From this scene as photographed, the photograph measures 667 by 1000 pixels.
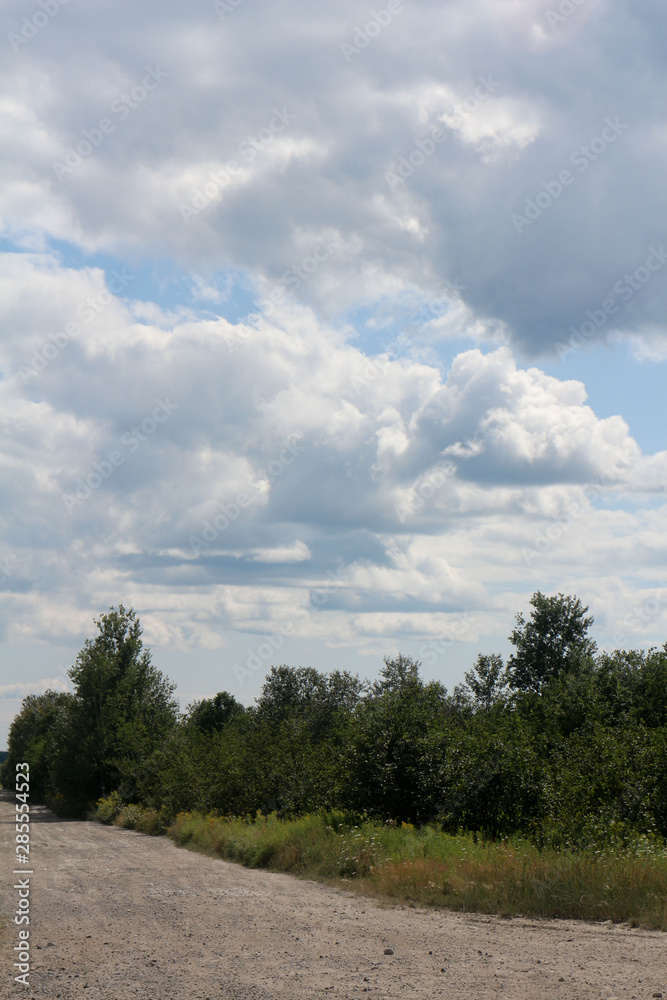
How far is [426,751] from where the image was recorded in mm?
20094

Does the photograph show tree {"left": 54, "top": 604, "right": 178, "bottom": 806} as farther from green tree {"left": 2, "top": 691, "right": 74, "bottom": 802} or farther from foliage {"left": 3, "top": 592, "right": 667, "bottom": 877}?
green tree {"left": 2, "top": 691, "right": 74, "bottom": 802}

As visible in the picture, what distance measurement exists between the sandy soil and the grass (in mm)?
510

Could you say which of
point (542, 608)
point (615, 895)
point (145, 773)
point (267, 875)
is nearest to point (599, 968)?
point (615, 895)

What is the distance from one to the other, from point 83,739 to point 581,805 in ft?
126

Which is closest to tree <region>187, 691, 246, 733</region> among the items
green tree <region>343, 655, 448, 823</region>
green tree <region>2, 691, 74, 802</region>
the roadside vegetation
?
green tree <region>2, 691, 74, 802</region>

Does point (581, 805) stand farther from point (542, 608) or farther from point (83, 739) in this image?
point (542, 608)

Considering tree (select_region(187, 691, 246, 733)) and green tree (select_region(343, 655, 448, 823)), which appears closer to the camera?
green tree (select_region(343, 655, 448, 823))

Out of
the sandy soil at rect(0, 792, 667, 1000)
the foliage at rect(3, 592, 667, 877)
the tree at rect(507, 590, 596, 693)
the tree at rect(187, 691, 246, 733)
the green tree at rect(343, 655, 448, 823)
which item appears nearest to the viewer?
the sandy soil at rect(0, 792, 667, 1000)

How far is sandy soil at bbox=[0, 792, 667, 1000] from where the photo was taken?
27.0ft

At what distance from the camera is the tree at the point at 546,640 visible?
203ft

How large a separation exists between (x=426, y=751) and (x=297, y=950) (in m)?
10.6

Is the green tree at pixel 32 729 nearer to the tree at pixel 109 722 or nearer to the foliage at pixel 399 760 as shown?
the foliage at pixel 399 760

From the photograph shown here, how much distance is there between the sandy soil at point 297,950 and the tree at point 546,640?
163 ft

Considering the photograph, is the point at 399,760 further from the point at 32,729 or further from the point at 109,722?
the point at 32,729
